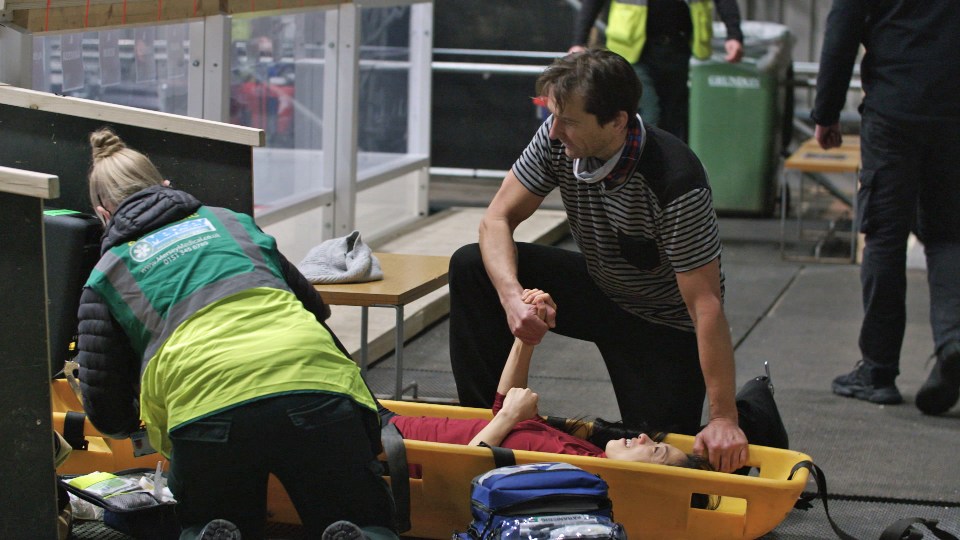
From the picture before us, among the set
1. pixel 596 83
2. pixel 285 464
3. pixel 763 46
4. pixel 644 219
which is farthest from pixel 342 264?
pixel 763 46

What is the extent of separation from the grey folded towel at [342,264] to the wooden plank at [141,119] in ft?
1.57

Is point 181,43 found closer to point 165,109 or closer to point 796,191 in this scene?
point 165,109

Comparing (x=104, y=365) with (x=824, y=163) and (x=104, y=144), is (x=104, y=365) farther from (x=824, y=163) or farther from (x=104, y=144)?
(x=824, y=163)

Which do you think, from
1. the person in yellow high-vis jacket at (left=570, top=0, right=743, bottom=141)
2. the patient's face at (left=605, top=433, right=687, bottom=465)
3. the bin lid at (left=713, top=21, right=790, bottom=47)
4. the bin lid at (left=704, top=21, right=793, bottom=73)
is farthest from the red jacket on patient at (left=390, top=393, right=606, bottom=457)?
the bin lid at (left=713, top=21, right=790, bottom=47)

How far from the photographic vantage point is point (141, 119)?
12.9 ft

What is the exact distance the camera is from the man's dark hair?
3451mm

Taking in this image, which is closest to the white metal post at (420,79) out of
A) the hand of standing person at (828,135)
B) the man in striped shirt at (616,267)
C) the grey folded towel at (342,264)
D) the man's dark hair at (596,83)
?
the hand of standing person at (828,135)

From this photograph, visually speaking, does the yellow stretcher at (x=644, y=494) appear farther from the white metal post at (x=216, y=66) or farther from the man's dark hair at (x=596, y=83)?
the white metal post at (x=216, y=66)

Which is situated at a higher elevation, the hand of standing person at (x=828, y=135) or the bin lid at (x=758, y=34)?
the bin lid at (x=758, y=34)

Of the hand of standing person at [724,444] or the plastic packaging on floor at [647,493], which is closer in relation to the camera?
the plastic packaging on floor at [647,493]

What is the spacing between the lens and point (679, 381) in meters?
3.90

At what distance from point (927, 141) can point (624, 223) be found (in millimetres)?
1767

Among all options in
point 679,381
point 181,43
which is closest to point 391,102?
point 181,43

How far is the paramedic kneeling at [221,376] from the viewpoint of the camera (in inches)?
117
